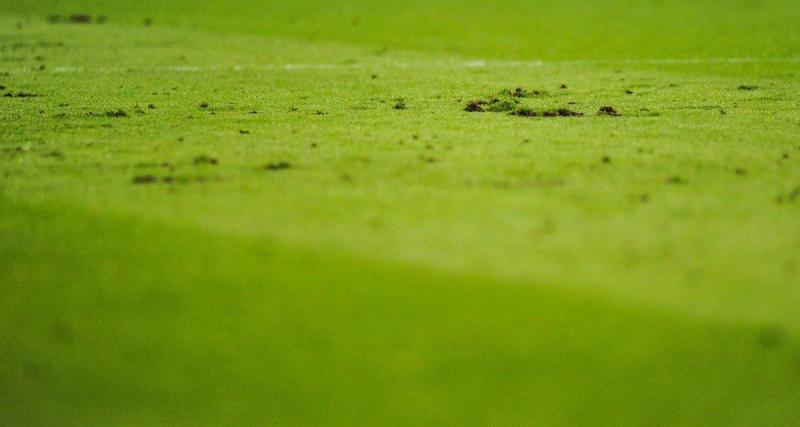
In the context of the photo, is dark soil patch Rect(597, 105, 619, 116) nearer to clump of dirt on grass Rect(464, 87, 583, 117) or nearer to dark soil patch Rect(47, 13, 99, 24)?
clump of dirt on grass Rect(464, 87, 583, 117)

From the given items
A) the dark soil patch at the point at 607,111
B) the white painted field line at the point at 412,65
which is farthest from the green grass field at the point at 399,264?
the white painted field line at the point at 412,65

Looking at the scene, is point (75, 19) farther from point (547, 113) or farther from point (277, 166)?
point (277, 166)

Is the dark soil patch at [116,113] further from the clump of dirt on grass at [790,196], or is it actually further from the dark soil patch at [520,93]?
the clump of dirt on grass at [790,196]

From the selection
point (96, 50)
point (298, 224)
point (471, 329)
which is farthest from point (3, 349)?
point (96, 50)

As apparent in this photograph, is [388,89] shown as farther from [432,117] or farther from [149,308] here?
[149,308]

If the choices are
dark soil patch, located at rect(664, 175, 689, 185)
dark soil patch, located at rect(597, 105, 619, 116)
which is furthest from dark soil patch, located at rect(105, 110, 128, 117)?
dark soil patch, located at rect(664, 175, 689, 185)
